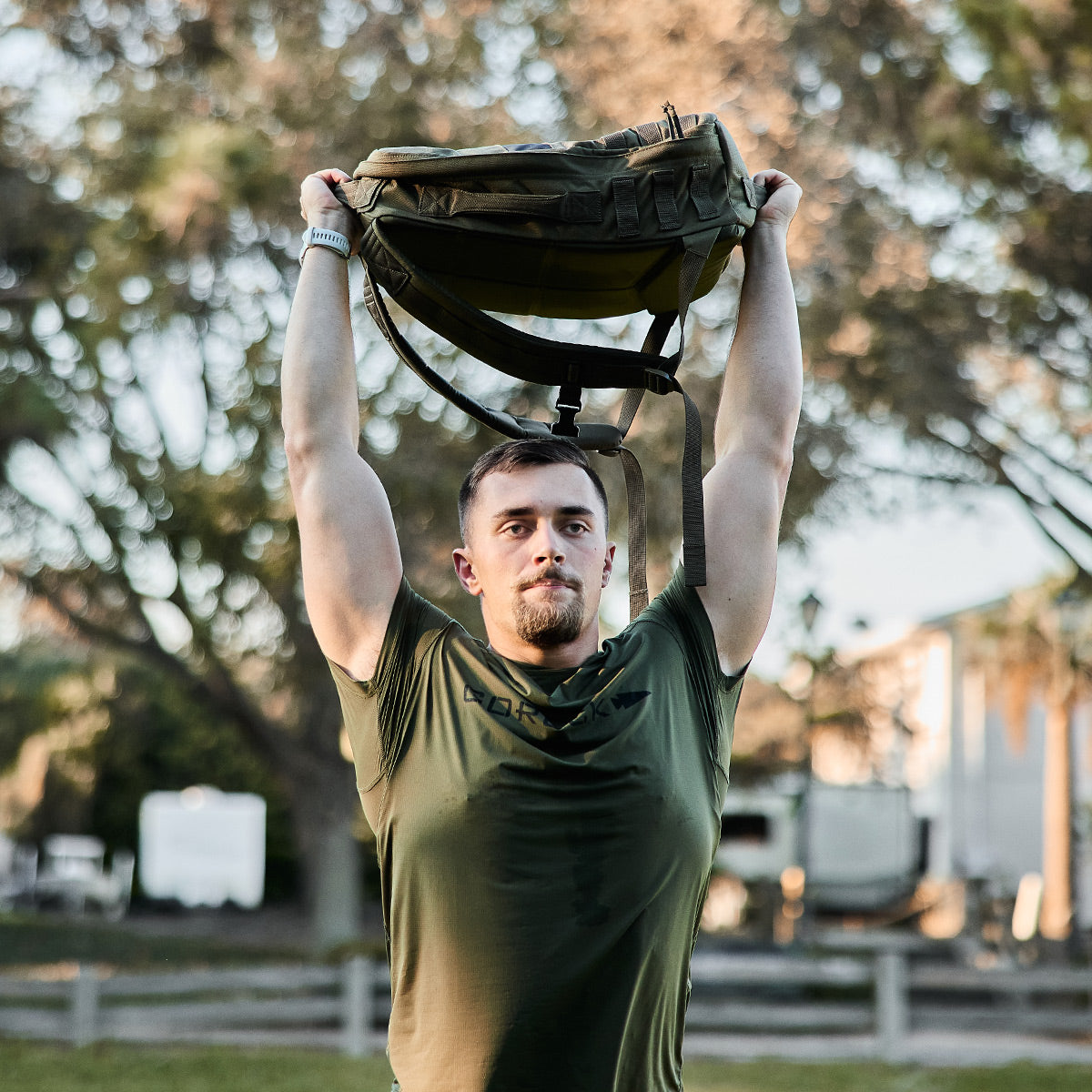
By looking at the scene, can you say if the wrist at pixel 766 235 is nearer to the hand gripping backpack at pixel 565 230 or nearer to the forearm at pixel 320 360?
the hand gripping backpack at pixel 565 230

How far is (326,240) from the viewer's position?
2.47 metres

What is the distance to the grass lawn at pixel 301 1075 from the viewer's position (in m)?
9.60

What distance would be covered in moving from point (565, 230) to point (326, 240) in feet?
1.44

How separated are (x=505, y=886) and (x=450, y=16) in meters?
13.5

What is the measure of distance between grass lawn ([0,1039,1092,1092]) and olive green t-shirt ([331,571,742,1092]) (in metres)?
7.85

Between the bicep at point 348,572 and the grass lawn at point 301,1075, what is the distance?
788 cm

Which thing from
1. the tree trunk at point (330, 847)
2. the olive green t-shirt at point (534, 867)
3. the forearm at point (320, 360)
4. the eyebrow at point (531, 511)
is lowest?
the tree trunk at point (330, 847)

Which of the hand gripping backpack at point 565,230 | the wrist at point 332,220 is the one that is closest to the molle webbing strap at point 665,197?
the hand gripping backpack at point 565,230

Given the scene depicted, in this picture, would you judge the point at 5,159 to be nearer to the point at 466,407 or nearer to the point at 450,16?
the point at 450,16

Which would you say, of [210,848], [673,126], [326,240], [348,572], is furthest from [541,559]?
[210,848]

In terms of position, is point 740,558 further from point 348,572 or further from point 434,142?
point 434,142

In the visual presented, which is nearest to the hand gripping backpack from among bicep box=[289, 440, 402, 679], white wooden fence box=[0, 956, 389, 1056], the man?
the man

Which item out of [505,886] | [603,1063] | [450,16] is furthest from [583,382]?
[450,16]

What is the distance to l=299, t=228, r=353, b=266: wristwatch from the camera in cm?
246
